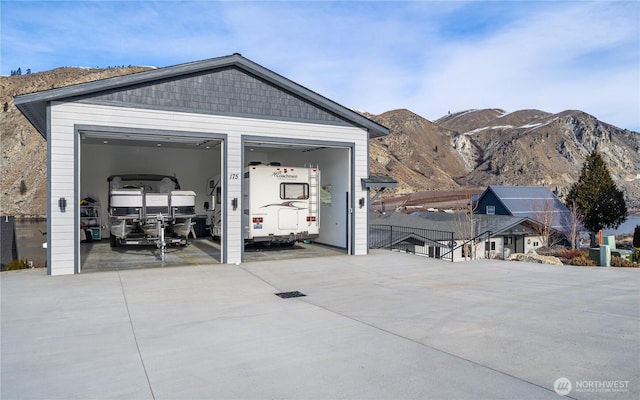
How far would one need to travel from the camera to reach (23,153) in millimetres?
75625

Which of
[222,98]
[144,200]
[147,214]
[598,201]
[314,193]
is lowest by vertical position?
[147,214]

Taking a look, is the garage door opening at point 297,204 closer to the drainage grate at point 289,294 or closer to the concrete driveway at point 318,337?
the concrete driveway at point 318,337

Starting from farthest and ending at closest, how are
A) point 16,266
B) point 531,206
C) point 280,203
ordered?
point 531,206 → point 280,203 → point 16,266

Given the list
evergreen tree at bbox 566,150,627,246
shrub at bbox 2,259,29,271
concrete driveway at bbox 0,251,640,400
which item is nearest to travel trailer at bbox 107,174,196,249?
shrub at bbox 2,259,29,271

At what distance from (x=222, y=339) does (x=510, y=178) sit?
119128 mm

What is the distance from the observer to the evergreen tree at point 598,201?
137 ft

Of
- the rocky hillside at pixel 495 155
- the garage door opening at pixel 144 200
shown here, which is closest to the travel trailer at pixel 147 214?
the garage door opening at pixel 144 200

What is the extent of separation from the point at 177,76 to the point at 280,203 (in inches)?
195

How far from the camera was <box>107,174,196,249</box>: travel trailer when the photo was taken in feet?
46.8

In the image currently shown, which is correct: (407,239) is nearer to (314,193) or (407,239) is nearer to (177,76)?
(314,193)

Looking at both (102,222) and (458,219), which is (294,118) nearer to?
(102,222)

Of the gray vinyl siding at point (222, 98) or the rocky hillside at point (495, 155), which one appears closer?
the gray vinyl siding at point (222, 98)

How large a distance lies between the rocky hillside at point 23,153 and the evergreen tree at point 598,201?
68624 mm

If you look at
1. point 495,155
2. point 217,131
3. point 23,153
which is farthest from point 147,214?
point 495,155
